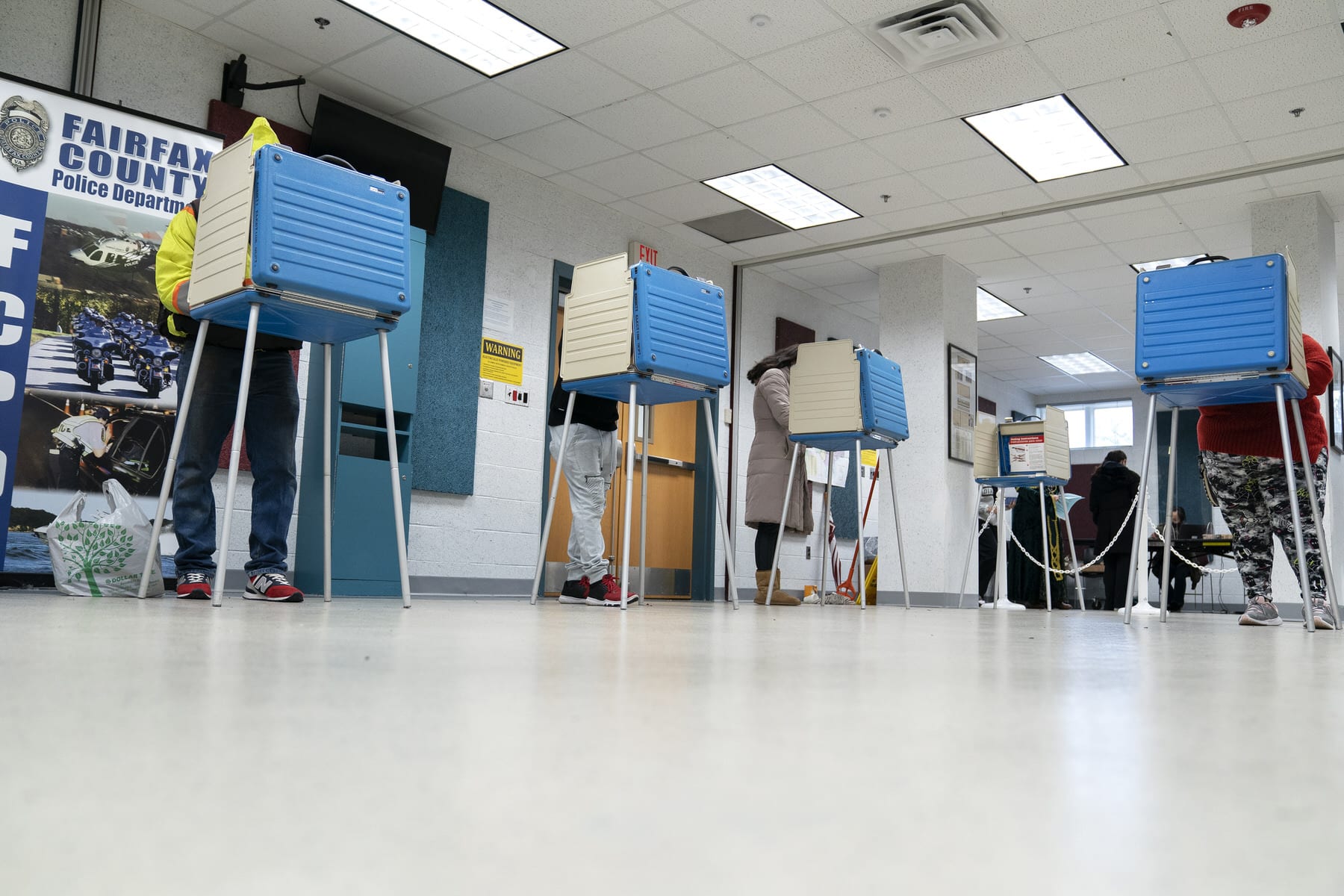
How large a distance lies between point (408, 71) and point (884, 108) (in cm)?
235

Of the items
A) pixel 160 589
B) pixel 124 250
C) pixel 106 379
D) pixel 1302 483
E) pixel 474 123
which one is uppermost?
pixel 474 123

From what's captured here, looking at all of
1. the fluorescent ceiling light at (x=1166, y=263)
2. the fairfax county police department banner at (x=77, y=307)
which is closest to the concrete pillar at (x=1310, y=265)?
the fluorescent ceiling light at (x=1166, y=263)

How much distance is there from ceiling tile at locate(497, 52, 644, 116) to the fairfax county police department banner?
5.28 ft

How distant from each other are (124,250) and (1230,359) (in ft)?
13.1

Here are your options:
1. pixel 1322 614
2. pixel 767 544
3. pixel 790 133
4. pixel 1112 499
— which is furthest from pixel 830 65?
pixel 1112 499

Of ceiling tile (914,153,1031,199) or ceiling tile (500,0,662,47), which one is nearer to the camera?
ceiling tile (500,0,662,47)

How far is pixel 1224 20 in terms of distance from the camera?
4.14 metres

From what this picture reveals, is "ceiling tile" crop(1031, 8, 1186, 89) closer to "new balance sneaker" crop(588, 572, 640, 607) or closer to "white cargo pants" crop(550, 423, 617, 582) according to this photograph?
"white cargo pants" crop(550, 423, 617, 582)

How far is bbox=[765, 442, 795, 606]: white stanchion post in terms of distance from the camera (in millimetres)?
4703

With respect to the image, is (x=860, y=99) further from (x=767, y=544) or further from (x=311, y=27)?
(x=311, y=27)

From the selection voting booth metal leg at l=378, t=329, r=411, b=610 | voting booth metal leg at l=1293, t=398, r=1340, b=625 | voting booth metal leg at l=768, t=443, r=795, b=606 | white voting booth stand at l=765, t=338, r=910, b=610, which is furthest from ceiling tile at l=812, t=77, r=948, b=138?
voting booth metal leg at l=378, t=329, r=411, b=610

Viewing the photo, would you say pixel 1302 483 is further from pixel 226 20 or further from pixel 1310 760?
pixel 226 20

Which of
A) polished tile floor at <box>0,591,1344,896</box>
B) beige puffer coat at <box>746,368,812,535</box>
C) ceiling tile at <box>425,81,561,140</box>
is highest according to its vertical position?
ceiling tile at <box>425,81,561,140</box>

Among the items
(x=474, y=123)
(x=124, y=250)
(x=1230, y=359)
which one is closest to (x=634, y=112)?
(x=474, y=123)
